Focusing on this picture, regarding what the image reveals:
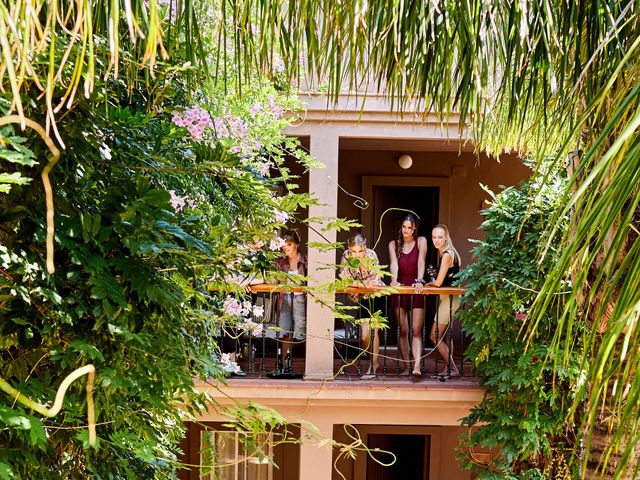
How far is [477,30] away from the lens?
2.86 metres

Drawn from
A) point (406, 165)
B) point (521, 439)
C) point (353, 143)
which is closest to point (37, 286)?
point (521, 439)

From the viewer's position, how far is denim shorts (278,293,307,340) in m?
8.78

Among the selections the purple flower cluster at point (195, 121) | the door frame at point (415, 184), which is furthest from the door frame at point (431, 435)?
the purple flower cluster at point (195, 121)

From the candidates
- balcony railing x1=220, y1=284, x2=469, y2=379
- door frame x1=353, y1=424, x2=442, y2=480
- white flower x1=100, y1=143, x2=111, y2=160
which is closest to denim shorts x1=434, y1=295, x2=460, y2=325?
balcony railing x1=220, y1=284, x2=469, y2=379

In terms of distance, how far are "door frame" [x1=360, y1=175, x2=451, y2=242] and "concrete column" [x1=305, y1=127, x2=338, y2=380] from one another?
3167mm

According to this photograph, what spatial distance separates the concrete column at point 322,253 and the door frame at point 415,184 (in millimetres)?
3167

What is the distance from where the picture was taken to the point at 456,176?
11.9 metres

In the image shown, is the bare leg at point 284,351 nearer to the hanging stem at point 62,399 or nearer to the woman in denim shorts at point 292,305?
the woman in denim shorts at point 292,305

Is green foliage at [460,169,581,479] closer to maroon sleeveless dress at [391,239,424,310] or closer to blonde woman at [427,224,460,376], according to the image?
blonde woman at [427,224,460,376]

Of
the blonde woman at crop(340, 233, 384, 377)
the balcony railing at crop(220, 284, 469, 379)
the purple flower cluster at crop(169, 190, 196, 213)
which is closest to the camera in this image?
the purple flower cluster at crop(169, 190, 196, 213)

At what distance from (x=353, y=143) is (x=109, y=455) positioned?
751 cm

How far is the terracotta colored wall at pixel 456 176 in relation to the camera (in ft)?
38.8

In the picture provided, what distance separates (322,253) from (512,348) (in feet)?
6.65

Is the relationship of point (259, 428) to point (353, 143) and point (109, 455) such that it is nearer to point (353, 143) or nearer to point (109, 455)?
point (109, 455)
